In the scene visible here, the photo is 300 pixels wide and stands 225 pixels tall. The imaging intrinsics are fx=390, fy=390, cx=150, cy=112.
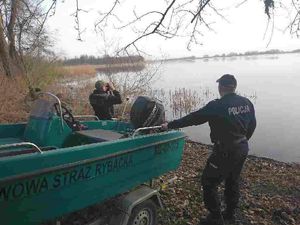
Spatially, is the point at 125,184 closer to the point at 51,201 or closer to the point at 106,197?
the point at 106,197

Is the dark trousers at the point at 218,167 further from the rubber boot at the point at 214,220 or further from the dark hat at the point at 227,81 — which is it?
the dark hat at the point at 227,81

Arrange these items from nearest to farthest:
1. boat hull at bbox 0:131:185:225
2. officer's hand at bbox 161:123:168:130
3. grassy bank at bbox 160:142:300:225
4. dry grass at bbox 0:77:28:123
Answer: boat hull at bbox 0:131:185:225 < officer's hand at bbox 161:123:168:130 < grassy bank at bbox 160:142:300:225 < dry grass at bbox 0:77:28:123

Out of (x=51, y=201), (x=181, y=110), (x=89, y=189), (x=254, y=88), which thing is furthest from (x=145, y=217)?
(x=254, y=88)

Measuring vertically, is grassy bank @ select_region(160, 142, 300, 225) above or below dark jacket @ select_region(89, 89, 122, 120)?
below

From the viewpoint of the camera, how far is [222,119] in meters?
4.37

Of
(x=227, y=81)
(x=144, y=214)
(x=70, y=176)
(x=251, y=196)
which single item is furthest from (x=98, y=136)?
(x=251, y=196)

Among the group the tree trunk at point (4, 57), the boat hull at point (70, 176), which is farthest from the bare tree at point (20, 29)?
the boat hull at point (70, 176)

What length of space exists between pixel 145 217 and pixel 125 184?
0.61m

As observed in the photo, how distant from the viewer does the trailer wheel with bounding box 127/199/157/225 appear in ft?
13.5

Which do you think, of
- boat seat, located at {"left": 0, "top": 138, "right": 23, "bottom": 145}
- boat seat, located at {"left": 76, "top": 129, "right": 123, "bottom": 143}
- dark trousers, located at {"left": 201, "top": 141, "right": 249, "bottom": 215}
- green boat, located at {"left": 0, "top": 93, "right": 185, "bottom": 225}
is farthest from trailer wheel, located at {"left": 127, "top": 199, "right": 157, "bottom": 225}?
boat seat, located at {"left": 0, "top": 138, "right": 23, "bottom": 145}

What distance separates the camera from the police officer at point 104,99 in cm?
742

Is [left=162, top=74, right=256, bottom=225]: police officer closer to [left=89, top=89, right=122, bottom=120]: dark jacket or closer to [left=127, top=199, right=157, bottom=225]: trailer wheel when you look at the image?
[left=127, top=199, right=157, bottom=225]: trailer wheel

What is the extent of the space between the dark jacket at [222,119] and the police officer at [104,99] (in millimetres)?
3098

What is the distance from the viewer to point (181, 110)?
17.8 m
